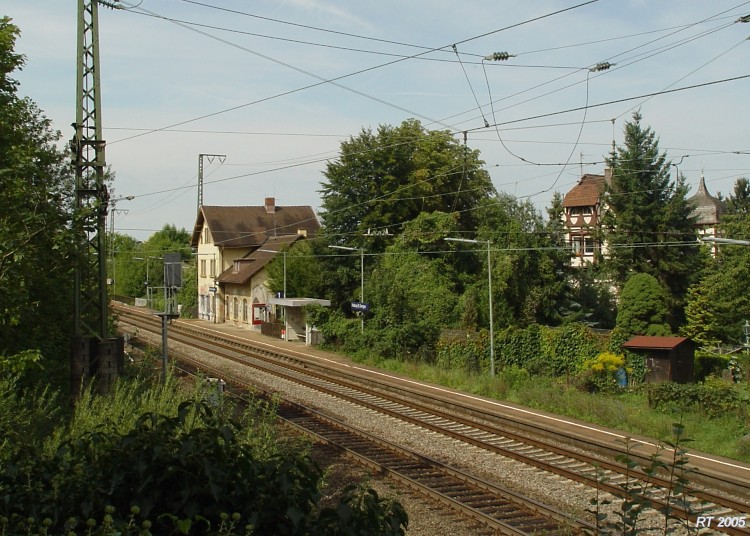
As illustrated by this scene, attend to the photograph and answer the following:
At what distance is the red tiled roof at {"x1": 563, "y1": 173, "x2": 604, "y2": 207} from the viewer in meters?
60.2

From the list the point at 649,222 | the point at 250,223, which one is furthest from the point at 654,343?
the point at 250,223

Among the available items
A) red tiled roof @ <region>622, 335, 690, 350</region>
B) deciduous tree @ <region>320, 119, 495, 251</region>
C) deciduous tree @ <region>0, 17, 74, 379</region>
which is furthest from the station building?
deciduous tree @ <region>0, 17, 74, 379</region>

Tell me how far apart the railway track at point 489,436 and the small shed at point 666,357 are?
342 inches

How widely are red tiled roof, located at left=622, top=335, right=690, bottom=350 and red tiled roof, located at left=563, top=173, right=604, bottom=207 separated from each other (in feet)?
118

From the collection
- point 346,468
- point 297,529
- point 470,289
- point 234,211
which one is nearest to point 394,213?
point 470,289

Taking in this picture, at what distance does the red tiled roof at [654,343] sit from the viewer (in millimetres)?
24503

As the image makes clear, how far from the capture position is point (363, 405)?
20500 mm

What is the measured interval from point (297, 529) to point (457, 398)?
63.8 feet

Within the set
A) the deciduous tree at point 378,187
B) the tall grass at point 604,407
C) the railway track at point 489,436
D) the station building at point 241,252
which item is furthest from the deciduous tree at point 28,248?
the station building at point 241,252

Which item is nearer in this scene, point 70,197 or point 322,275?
point 70,197

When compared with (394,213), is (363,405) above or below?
below

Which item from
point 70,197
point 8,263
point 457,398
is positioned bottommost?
point 457,398

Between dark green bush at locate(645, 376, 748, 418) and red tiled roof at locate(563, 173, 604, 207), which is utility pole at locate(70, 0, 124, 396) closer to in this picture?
dark green bush at locate(645, 376, 748, 418)

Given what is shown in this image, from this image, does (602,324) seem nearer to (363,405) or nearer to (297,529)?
(363,405)
